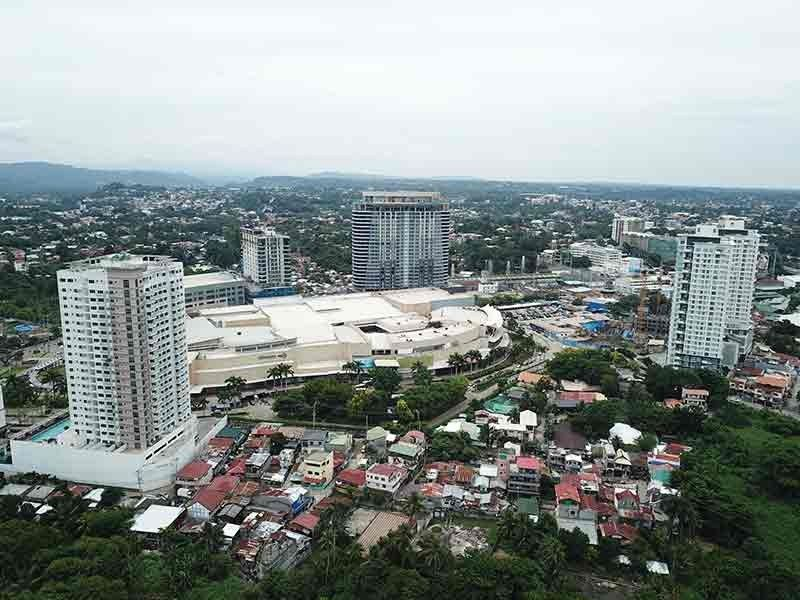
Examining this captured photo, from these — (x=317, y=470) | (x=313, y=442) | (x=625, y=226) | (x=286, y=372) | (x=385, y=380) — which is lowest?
(x=313, y=442)

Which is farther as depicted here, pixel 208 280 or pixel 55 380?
→ pixel 208 280

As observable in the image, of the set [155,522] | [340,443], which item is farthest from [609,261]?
[155,522]

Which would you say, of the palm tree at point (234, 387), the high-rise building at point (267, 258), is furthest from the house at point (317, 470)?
the high-rise building at point (267, 258)

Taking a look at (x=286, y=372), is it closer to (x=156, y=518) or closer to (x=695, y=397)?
(x=156, y=518)

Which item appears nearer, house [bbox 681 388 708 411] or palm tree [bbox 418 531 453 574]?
palm tree [bbox 418 531 453 574]

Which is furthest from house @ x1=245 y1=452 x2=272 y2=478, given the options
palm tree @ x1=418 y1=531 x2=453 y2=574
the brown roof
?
the brown roof

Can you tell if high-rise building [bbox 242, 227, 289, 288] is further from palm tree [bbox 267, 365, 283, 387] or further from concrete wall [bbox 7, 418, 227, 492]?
concrete wall [bbox 7, 418, 227, 492]

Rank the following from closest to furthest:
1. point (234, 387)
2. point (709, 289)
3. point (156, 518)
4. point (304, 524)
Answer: point (304, 524)
point (156, 518)
point (234, 387)
point (709, 289)

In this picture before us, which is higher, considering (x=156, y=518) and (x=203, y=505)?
(x=203, y=505)
